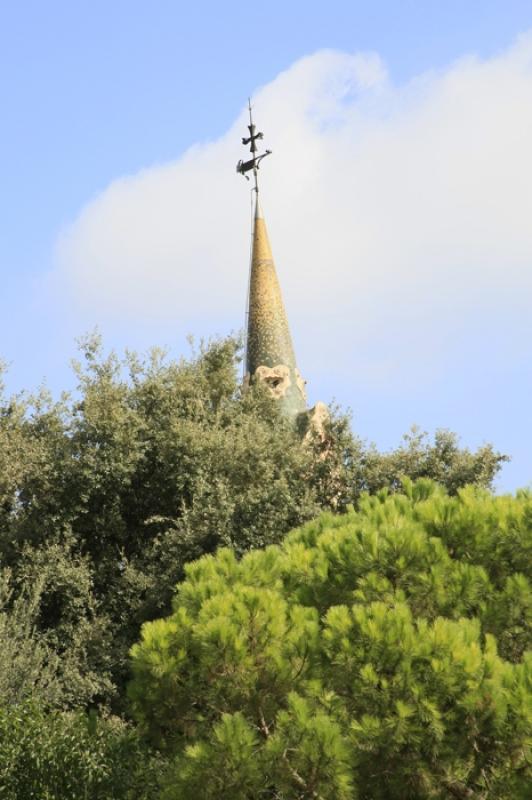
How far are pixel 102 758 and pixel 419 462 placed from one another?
41.3 feet

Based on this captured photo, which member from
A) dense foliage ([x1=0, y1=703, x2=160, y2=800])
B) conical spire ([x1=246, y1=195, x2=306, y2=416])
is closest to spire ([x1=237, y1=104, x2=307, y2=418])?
conical spire ([x1=246, y1=195, x2=306, y2=416])

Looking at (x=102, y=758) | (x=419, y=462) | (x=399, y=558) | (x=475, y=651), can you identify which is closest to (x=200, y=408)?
(x=419, y=462)

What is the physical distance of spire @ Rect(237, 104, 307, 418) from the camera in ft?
104

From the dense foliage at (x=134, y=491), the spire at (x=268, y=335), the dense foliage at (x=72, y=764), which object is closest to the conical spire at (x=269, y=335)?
the spire at (x=268, y=335)

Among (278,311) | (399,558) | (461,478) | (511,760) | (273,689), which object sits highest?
(278,311)

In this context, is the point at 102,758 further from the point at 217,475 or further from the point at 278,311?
the point at 278,311

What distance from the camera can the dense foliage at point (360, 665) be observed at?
12.9m

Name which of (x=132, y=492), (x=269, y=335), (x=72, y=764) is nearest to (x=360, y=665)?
(x=72, y=764)

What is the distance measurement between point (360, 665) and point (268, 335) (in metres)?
20.5

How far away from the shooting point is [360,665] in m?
13.2

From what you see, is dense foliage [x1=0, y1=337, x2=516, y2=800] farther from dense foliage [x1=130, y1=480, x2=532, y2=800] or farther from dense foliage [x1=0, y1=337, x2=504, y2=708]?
dense foliage [x1=130, y1=480, x2=532, y2=800]

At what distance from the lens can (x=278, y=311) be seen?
33.9 meters

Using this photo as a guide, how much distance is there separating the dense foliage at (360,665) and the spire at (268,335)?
1521 centimetres

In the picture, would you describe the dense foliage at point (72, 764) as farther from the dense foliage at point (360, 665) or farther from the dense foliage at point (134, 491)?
the dense foliage at point (134, 491)
